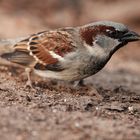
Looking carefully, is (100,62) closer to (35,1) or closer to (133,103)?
→ (133,103)

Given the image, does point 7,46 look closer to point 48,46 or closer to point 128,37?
point 48,46

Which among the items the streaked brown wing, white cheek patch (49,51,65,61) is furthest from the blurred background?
white cheek patch (49,51,65,61)

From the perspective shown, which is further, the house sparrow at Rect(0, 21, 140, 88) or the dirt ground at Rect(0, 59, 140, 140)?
the house sparrow at Rect(0, 21, 140, 88)

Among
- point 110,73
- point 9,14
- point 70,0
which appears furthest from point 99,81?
point 70,0

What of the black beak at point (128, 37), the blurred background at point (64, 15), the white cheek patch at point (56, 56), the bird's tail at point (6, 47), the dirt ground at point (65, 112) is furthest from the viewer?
the blurred background at point (64, 15)

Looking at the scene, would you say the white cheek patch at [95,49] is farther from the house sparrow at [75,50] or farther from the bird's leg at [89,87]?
the bird's leg at [89,87]

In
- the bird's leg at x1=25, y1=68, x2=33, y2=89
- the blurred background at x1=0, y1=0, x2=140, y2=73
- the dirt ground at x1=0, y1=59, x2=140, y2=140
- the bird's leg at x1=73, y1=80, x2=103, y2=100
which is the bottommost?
the dirt ground at x1=0, y1=59, x2=140, y2=140

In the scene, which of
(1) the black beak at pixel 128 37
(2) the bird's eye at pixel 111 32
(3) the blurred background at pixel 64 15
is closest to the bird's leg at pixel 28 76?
(2) the bird's eye at pixel 111 32

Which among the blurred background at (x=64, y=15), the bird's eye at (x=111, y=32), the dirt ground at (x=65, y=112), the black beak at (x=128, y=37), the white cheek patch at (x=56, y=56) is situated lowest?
the dirt ground at (x=65, y=112)

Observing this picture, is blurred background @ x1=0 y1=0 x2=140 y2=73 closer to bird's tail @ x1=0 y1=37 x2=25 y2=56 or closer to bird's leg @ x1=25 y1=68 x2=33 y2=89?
bird's tail @ x1=0 y1=37 x2=25 y2=56

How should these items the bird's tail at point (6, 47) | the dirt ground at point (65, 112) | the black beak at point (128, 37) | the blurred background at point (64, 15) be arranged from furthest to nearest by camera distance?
1. the blurred background at point (64, 15)
2. the bird's tail at point (6, 47)
3. the black beak at point (128, 37)
4. the dirt ground at point (65, 112)
